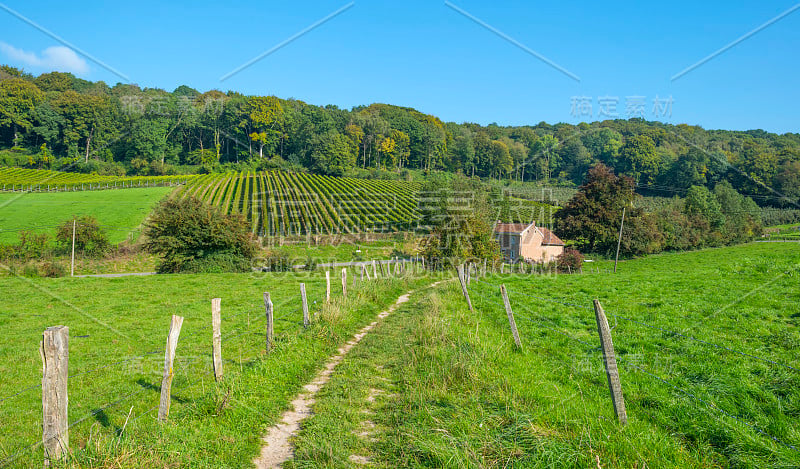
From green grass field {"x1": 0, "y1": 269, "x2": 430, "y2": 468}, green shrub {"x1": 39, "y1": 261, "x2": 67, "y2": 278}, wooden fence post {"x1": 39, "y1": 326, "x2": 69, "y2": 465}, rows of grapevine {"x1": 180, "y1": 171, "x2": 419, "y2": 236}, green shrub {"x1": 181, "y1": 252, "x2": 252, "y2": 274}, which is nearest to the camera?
wooden fence post {"x1": 39, "y1": 326, "x2": 69, "y2": 465}

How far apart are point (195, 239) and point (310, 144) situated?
78.5 m

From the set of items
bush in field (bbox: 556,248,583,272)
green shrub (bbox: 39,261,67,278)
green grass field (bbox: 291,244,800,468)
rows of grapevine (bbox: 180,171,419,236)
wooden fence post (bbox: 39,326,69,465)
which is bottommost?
green shrub (bbox: 39,261,67,278)

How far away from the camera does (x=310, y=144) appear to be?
105875mm

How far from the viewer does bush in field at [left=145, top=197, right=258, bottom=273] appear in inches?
1216

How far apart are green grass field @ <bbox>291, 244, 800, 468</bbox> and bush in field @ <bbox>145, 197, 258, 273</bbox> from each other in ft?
79.3

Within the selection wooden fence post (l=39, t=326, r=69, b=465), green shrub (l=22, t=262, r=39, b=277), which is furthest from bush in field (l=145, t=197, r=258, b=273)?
wooden fence post (l=39, t=326, r=69, b=465)

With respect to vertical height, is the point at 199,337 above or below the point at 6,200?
below

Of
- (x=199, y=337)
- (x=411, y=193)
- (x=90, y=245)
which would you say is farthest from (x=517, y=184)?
(x=199, y=337)

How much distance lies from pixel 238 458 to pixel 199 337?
333 inches

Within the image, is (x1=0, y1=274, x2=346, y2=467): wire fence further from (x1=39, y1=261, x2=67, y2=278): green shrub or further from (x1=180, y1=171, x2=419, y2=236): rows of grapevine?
(x1=180, y1=171, x2=419, y2=236): rows of grapevine

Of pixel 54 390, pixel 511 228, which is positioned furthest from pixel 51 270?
pixel 511 228

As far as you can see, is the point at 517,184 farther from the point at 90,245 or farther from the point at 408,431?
the point at 408,431

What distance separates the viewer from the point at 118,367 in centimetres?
961

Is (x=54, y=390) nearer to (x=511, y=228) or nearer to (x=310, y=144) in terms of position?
(x=511, y=228)
